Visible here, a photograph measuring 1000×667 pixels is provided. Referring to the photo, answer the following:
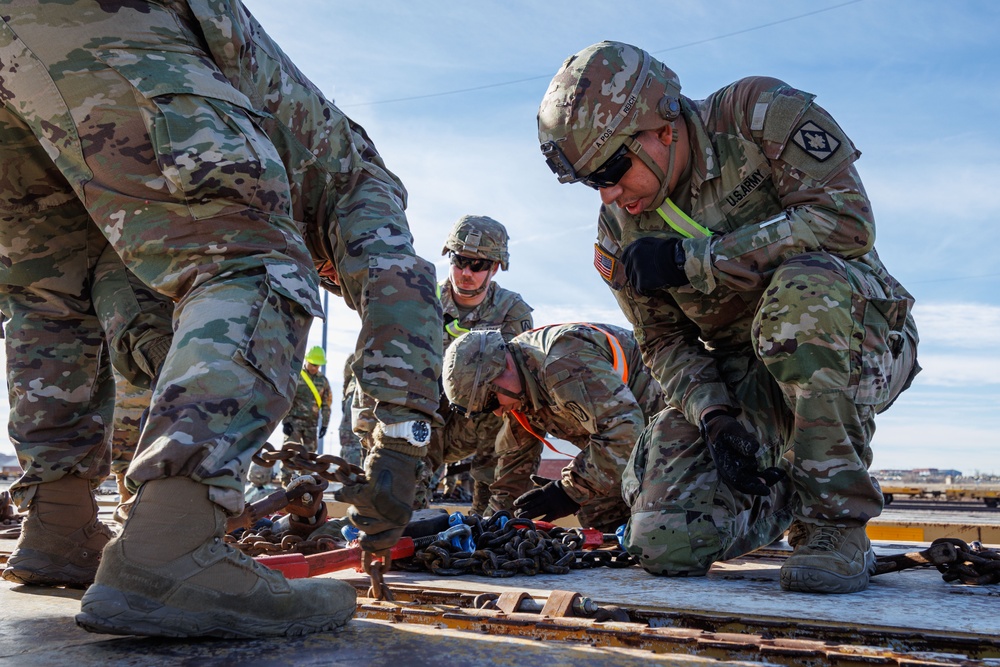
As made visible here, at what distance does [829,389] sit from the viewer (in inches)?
116

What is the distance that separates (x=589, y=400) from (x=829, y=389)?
217cm

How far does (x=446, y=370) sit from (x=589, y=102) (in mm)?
2336

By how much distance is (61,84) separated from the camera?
1923mm

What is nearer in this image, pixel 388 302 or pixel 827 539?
pixel 388 302

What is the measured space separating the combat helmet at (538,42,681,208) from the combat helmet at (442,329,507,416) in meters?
1.88

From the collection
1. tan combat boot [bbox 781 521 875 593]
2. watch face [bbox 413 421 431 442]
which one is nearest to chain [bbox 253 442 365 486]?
watch face [bbox 413 421 431 442]

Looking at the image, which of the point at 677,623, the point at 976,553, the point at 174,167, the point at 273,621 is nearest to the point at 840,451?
the point at 976,553

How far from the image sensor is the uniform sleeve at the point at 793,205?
3.13 meters

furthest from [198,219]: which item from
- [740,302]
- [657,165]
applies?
[740,302]

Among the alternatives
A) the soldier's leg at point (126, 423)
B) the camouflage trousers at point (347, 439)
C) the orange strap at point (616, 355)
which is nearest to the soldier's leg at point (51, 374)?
the soldier's leg at point (126, 423)

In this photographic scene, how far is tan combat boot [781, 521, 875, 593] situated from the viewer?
2.72m

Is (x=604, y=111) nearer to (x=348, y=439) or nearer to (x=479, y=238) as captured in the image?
(x=479, y=238)

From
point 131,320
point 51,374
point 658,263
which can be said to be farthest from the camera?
point 658,263

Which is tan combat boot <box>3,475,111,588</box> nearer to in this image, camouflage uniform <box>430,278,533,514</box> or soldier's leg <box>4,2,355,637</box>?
soldier's leg <box>4,2,355,637</box>
